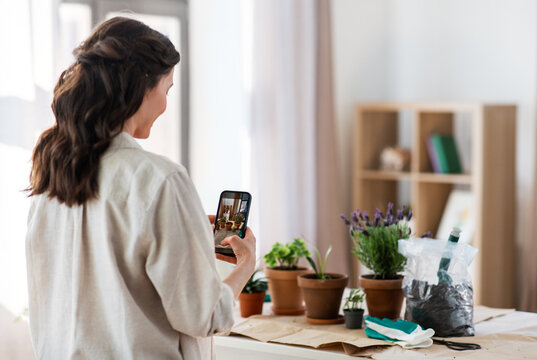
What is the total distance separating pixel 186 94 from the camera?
347cm

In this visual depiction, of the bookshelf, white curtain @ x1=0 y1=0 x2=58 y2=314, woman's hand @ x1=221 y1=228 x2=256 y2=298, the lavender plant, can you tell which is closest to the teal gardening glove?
the lavender plant

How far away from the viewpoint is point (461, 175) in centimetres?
384

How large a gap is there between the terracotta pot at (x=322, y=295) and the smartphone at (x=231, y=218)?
396 millimetres

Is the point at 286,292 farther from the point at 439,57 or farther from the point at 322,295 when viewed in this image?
the point at 439,57

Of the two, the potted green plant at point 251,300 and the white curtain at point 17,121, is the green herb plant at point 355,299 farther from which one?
the white curtain at point 17,121

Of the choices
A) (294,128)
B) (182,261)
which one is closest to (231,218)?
(182,261)

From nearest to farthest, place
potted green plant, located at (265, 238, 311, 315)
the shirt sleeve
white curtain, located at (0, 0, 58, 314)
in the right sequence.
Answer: the shirt sleeve, potted green plant, located at (265, 238, 311, 315), white curtain, located at (0, 0, 58, 314)

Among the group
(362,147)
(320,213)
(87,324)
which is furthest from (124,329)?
(362,147)

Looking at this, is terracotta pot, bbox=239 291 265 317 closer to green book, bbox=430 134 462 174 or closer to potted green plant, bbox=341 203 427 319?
potted green plant, bbox=341 203 427 319

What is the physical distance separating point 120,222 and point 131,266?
3.2 inches

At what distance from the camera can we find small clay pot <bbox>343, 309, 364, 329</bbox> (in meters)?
1.96

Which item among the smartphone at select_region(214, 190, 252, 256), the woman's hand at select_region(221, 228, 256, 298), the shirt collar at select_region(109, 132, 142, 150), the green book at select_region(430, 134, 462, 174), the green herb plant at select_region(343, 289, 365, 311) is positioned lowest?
the green herb plant at select_region(343, 289, 365, 311)

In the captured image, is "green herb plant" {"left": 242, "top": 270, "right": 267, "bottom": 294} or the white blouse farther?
"green herb plant" {"left": 242, "top": 270, "right": 267, "bottom": 294}

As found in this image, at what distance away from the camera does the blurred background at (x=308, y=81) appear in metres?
3.45
